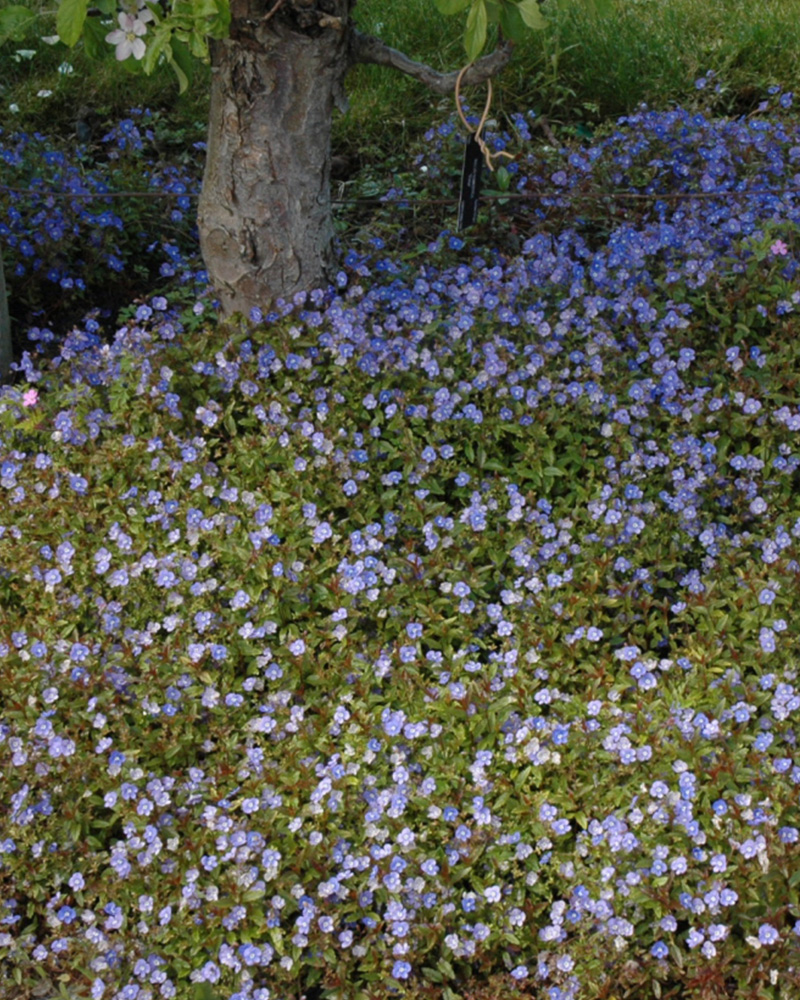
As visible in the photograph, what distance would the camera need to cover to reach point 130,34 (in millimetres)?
2715

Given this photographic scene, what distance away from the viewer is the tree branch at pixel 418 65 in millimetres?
3289

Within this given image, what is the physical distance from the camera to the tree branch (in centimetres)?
329

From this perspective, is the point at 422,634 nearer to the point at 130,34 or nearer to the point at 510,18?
the point at 510,18

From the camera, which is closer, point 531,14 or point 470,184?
point 531,14

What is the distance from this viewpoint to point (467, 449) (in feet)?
10.3

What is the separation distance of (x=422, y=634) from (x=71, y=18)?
1554mm

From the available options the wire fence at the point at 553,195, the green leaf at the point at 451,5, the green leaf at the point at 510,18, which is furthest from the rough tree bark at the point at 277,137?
the green leaf at the point at 451,5

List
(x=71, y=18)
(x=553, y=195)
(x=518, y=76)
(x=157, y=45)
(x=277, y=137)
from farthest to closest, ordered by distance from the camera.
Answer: (x=518, y=76), (x=553, y=195), (x=277, y=137), (x=157, y=45), (x=71, y=18)

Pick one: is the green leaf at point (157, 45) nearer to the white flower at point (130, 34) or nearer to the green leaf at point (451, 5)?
the white flower at point (130, 34)

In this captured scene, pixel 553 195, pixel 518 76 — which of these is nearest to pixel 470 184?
pixel 553 195

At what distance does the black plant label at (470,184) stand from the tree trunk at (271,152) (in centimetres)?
41

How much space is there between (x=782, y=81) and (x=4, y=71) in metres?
3.52

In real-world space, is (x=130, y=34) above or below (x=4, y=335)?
below

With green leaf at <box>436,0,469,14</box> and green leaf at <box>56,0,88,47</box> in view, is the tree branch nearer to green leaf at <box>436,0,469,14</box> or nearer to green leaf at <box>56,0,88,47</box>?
green leaf at <box>436,0,469,14</box>
